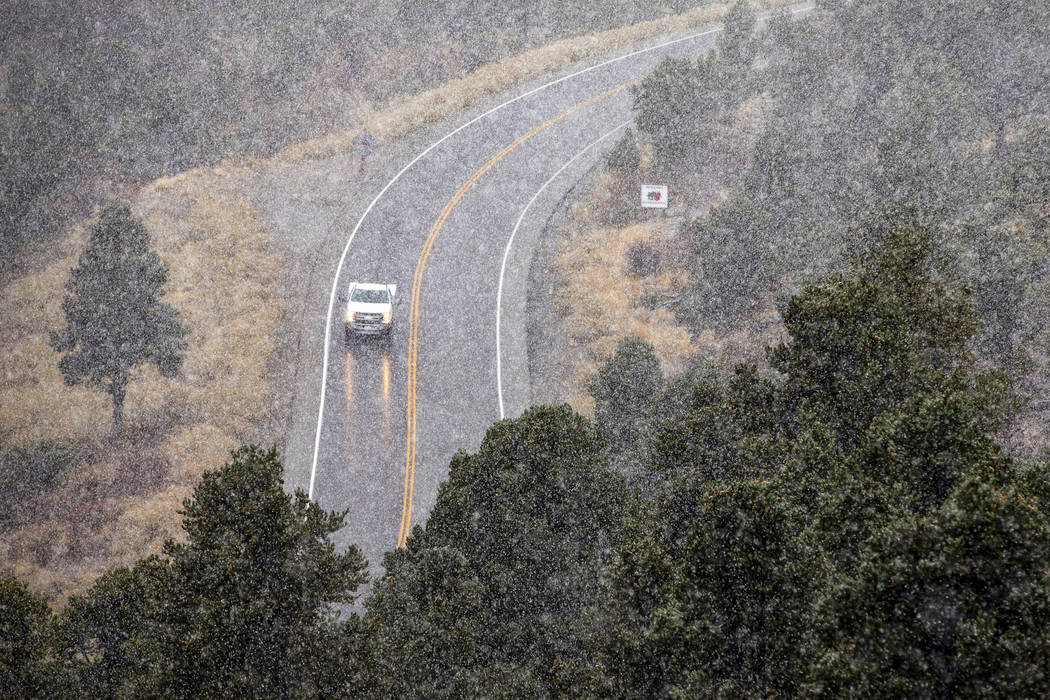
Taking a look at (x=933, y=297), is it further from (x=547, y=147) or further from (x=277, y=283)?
(x=547, y=147)

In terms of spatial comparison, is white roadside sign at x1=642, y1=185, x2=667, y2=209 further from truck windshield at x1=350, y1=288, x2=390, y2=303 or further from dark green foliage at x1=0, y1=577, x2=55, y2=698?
dark green foliage at x1=0, y1=577, x2=55, y2=698

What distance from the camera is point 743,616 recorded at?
32.0 ft

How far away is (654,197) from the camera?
41.5m

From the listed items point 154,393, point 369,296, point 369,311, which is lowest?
point 154,393

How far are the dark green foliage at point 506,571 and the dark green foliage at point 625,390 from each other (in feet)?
22.5

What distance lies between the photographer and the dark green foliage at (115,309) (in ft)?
99.1

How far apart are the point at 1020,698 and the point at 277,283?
115ft

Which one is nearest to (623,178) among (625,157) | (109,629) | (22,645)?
(625,157)

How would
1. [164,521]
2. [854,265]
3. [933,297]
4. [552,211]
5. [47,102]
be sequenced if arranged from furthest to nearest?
[47,102], [552,211], [164,521], [854,265], [933,297]

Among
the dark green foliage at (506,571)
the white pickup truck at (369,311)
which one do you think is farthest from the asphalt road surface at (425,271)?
the dark green foliage at (506,571)

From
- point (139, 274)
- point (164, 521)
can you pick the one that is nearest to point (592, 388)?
point (164, 521)

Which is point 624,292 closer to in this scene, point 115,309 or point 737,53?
point 737,53

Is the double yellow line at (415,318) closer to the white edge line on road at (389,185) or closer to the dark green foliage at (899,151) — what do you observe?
the white edge line on road at (389,185)

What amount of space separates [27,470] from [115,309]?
7.13 m
